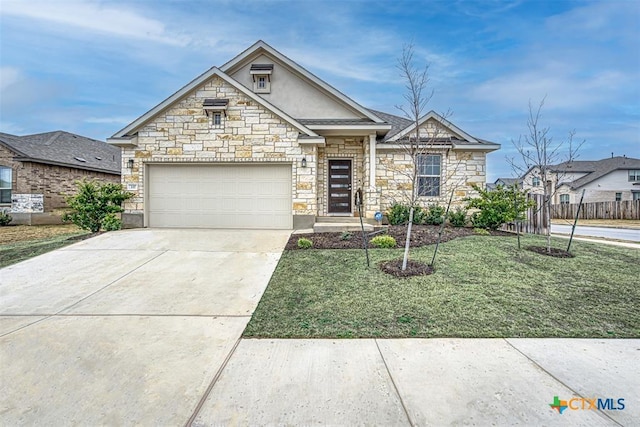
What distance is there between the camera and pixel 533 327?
4.04 metres

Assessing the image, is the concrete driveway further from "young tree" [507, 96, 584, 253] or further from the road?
the road

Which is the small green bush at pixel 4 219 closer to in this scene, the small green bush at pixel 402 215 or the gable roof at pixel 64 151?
the gable roof at pixel 64 151

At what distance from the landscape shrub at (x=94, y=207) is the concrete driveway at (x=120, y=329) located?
2703 millimetres

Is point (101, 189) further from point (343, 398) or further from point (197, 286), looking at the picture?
point (343, 398)

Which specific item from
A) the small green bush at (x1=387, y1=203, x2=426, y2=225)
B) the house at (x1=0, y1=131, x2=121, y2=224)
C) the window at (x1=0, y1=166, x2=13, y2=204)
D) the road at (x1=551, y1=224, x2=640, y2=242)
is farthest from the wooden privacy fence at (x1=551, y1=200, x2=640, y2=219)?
the window at (x1=0, y1=166, x2=13, y2=204)

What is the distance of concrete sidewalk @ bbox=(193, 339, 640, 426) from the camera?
2414 millimetres

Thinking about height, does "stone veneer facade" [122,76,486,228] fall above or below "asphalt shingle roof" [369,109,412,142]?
below

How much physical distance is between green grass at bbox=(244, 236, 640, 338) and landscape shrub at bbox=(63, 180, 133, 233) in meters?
7.03

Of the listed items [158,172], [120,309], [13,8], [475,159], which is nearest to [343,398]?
[120,309]

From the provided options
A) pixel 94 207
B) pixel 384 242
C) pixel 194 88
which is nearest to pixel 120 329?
pixel 384 242

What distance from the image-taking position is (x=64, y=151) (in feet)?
61.8

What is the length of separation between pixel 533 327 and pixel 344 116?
10397mm

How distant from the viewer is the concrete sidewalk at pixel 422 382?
2.41m

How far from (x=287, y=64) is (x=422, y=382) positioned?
12.9m
